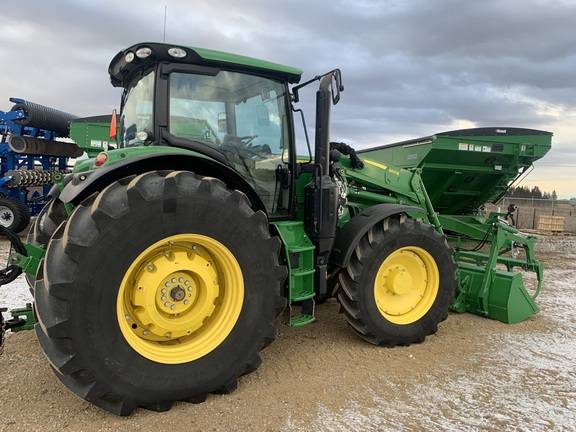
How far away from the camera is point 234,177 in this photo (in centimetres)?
323

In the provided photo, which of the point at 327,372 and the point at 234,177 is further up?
the point at 234,177

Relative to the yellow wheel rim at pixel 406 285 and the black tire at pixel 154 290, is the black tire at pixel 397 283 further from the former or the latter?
the black tire at pixel 154 290

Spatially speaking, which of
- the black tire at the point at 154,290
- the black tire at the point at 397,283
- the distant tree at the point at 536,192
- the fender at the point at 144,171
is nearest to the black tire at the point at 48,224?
the fender at the point at 144,171

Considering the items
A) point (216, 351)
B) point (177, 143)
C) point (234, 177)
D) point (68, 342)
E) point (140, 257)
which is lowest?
point (216, 351)

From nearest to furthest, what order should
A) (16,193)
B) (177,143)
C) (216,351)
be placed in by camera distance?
(216,351) < (177,143) < (16,193)

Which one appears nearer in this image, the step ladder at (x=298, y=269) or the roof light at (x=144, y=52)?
the roof light at (x=144, y=52)

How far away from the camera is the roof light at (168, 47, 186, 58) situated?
317 cm

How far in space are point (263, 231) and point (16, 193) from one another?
443 inches

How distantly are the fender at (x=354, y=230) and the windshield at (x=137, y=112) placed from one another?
6.28 feet

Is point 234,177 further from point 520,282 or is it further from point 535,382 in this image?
point 520,282

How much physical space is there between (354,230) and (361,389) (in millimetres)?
1385

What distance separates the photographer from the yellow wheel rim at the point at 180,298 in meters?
2.74

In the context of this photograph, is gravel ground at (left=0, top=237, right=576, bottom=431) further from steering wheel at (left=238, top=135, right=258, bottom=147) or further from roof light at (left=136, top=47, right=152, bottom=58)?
roof light at (left=136, top=47, right=152, bottom=58)

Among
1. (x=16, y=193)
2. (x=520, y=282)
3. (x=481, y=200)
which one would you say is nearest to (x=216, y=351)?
(x=520, y=282)
